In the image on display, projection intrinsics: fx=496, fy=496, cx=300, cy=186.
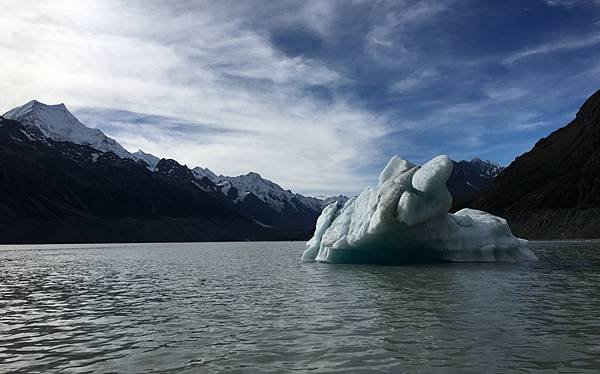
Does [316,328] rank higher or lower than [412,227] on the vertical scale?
lower

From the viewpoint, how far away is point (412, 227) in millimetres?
37750

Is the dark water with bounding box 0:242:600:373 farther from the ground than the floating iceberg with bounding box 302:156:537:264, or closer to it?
closer to it

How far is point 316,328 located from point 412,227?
23.7 m

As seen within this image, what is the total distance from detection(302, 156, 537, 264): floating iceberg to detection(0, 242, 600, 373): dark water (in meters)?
9.50

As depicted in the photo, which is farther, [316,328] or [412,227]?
[412,227]

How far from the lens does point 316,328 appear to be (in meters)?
15.5

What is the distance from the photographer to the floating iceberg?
36031 millimetres

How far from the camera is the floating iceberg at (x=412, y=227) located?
118 ft

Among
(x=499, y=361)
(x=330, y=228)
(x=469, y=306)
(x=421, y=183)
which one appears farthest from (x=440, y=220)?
(x=499, y=361)

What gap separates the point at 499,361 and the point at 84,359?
32.4 ft

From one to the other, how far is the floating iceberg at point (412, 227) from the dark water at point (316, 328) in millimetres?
9500

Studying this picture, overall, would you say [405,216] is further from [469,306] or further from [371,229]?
[469,306]

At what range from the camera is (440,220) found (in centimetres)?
3938

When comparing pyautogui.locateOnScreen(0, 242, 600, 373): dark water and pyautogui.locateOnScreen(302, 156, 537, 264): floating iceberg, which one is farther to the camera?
pyautogui.locateOnScreen(302, 156, 537, 264): floating iceberg
